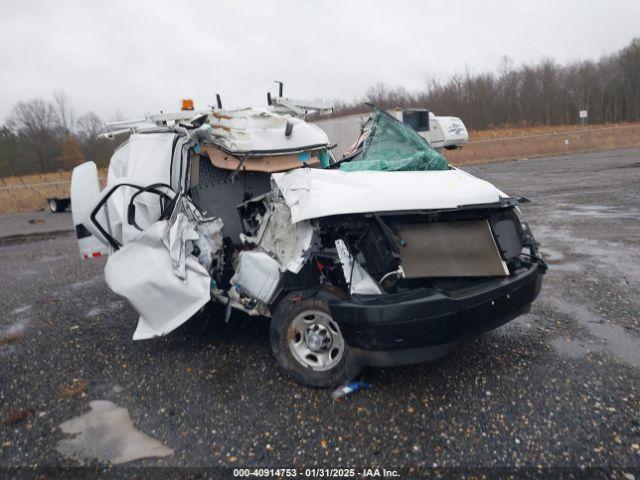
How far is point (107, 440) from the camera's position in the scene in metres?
2.57

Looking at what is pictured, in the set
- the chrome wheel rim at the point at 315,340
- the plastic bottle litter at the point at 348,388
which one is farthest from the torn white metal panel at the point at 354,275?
the plastic bottle litter at the point at 348,388

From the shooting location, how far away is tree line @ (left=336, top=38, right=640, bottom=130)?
46.4 metres

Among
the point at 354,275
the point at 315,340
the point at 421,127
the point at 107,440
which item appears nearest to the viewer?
the point at 107,440

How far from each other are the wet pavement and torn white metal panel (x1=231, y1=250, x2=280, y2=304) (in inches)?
23.7

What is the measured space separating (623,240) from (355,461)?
19.3 ft

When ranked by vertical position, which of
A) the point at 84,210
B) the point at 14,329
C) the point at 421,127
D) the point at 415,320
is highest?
the point at 421,127

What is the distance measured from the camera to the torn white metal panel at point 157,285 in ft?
10.3

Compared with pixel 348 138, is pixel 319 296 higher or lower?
lower

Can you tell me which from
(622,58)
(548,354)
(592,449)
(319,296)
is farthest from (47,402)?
(622,58)

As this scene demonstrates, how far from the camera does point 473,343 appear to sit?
3.42 metres

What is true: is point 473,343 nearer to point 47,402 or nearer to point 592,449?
point 592,449

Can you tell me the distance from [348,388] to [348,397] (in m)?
0.07

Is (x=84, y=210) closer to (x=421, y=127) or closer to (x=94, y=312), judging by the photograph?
(x=94, y=312)

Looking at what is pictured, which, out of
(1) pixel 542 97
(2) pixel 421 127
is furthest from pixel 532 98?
(2) pixel 421 127
